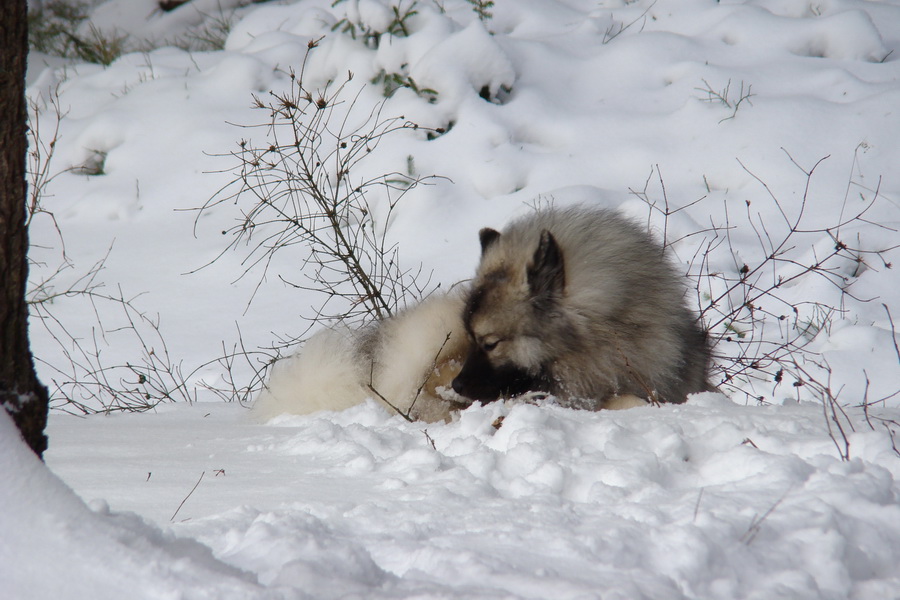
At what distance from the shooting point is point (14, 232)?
5.32ft

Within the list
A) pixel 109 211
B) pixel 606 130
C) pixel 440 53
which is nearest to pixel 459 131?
pixel 440 53

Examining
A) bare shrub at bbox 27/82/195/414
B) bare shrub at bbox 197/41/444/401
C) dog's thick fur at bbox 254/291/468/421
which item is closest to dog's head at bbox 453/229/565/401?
dog's thick fur at bbox 254/291/468/421

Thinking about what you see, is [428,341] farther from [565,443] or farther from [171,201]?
[171,201]

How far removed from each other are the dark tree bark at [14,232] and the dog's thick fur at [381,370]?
1856 mm

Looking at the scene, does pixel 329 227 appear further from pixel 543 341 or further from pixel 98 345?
pixel 543 341

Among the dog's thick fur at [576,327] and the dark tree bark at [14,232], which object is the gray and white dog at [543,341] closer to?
the dog's thick fur at [576,327]

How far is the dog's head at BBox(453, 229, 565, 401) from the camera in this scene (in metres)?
3.21

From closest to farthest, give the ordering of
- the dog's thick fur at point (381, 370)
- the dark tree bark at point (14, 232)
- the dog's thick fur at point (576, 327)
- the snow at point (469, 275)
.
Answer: the snow at point (469, 275) < the dark tree bark at point (14, 232) < the dog's thick fur at point (576, 327) < the dog's thick fur at point (381, 370)

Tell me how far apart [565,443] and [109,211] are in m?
6.91

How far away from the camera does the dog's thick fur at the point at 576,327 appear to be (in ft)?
10.6

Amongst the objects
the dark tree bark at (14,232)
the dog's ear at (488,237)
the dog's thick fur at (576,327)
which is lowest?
the dog's thick fur at (576,327)

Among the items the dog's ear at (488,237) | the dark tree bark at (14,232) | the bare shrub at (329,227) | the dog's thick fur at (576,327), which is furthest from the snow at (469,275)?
the dog's ear at (488,237)

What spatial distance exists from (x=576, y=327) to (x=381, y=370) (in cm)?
99

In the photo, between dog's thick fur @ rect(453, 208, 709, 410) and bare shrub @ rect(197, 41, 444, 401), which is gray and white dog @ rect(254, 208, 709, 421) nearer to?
dog's thick fur @ rect(453, 208, 709, 410)
